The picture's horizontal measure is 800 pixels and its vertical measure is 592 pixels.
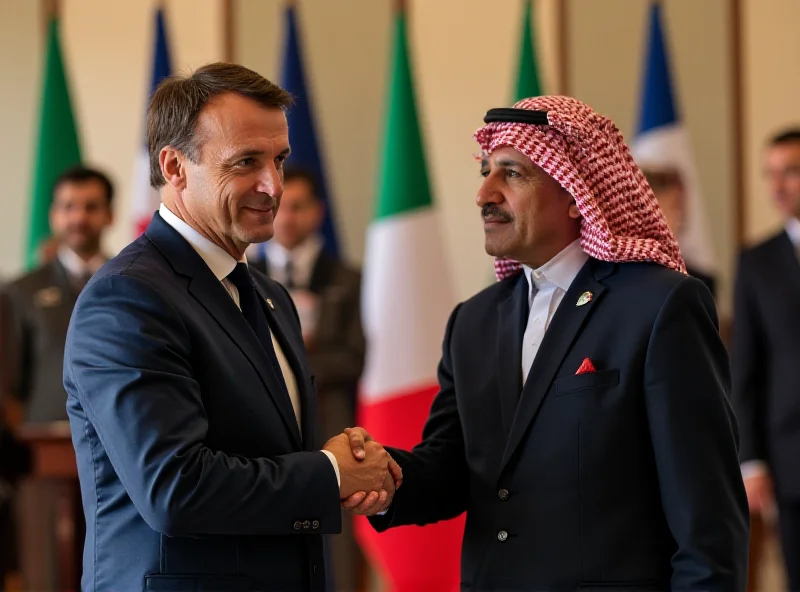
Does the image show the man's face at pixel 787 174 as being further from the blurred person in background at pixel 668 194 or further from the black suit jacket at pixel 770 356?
the blurred person in background at pixel 668 194

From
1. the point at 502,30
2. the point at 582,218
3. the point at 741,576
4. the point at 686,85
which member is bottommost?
the point at 741,576

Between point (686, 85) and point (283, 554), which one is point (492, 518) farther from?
point (686, 85)

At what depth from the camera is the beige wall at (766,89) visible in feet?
24.3

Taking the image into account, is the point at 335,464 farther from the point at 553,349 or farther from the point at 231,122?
→ the point at 231,122

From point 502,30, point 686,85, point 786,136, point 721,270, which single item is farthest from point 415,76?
point 786,136

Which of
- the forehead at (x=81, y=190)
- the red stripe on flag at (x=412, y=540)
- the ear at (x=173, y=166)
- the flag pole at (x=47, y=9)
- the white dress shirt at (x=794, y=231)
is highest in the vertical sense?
the flag pole at (x=47, y=9)

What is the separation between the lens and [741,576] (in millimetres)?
2516

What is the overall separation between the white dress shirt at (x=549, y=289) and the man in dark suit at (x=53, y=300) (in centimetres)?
327

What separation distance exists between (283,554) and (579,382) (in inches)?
28.6

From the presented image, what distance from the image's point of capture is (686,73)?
755 cm

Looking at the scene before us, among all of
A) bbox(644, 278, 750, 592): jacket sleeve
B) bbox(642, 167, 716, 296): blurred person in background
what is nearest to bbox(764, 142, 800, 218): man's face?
bbox(642, 167, 716, 296): blurred person in background

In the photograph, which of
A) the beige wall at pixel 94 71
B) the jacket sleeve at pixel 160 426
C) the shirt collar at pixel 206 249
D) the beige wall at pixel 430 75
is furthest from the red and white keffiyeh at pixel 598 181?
the beige wall at pixel 94 71

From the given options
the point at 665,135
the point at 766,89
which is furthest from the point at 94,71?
the point at 766,89

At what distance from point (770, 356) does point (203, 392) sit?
3.00m
